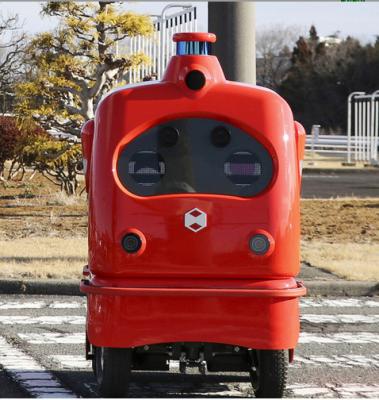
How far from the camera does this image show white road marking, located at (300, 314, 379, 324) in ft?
34.3

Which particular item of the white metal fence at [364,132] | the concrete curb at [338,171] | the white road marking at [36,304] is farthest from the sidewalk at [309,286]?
the white metal fence at [364,132]

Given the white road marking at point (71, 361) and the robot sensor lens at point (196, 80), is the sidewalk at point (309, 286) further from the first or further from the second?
the robot sensor lens at point (196, 80)

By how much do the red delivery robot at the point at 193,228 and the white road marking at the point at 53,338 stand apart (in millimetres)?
2250

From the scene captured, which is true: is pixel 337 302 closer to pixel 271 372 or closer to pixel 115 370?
pixel 271 372

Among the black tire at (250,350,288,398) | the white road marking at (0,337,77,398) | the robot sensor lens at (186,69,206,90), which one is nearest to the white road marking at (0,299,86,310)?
the white road marking at (0,337,77,398)

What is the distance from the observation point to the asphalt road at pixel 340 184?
25.3m

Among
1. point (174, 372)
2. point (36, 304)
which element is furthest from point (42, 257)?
point (174, 372)

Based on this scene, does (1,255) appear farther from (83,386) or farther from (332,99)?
(332,99)

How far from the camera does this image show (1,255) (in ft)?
44.8

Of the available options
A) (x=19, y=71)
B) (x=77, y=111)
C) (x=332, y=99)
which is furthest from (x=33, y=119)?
(x=332, y=99)

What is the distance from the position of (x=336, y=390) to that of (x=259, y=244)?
135cm

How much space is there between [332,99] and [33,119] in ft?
177

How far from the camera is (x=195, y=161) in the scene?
6816mm

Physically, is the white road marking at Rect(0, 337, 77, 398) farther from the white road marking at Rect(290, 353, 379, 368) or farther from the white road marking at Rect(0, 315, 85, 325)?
the white road marking at Rect(290, 353, 379, 368)
